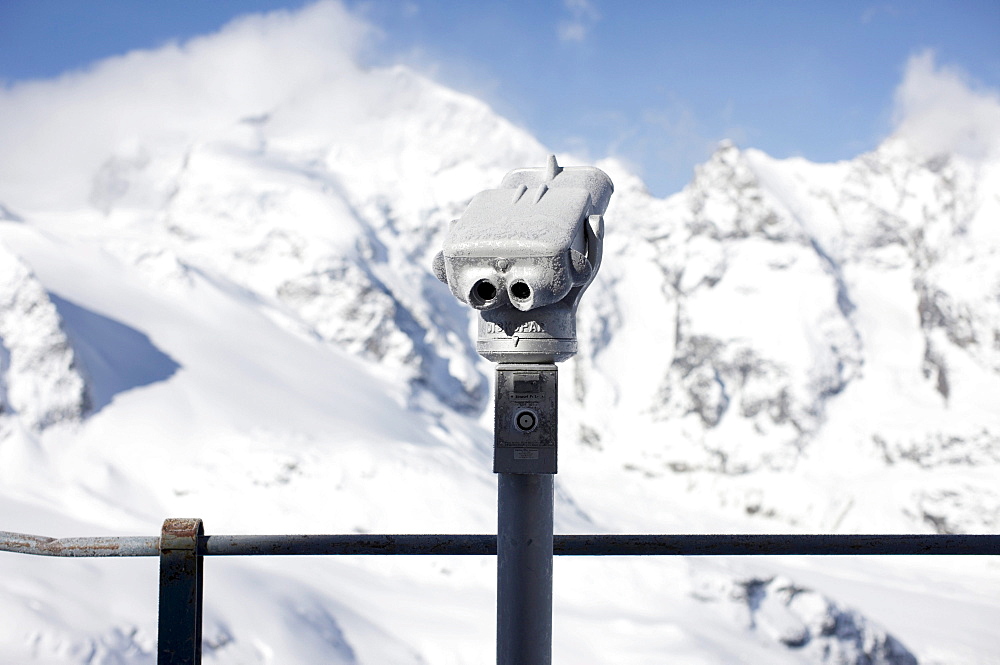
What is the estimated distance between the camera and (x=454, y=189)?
9419cm

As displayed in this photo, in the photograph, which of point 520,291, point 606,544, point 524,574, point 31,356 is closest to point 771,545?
point 606,544

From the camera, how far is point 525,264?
2.02 meters

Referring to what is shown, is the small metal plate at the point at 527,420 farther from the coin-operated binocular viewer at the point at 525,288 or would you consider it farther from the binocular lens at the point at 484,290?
the binocular lens at the point at 484,290

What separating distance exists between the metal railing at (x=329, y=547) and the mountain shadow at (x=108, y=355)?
1361 inches

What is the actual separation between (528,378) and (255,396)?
40504 mm

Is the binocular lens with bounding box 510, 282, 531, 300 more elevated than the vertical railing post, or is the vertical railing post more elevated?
the binocular lens with bounding box 510, 282, 531, 300

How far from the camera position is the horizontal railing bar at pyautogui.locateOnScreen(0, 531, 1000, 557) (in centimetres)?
229

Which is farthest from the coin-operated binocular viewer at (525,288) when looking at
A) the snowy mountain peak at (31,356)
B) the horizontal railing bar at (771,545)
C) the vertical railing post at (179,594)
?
the snowy mountain peak at (31,356)

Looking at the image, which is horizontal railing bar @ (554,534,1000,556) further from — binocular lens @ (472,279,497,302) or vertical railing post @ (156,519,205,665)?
vertical railing post @ (156,519,205,665)

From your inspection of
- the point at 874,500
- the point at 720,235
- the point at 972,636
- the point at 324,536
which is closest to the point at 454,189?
the point at 720,235

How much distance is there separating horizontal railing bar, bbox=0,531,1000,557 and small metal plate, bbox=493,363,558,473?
0.35 m

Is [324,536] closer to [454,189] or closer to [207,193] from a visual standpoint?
[207,193]

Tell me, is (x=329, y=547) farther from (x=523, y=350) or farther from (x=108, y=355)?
(x=108, y=355)

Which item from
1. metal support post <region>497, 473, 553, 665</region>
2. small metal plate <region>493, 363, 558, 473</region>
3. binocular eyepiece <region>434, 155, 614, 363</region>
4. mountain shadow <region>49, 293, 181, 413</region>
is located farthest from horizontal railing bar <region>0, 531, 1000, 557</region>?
mountain shadow <region>49, 293, 181, 413</region>
